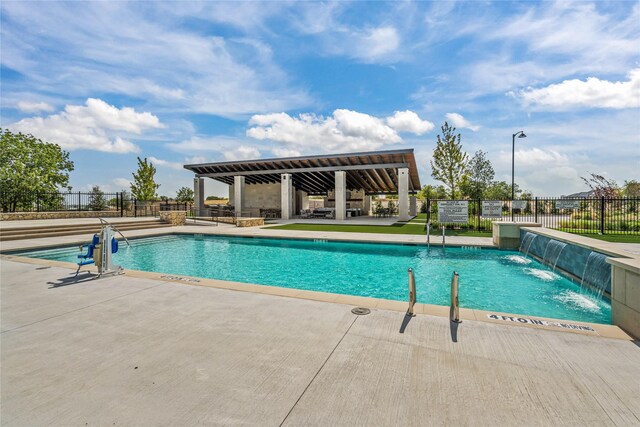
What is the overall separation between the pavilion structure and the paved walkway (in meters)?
20.4

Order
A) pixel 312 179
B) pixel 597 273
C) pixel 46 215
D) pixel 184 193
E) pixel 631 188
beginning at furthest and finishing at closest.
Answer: pixel 184 193 → pixel 631 188 → pixel 312 179 → pixel 46 215 → pixel 597 273

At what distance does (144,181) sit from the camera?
3619 centimetres

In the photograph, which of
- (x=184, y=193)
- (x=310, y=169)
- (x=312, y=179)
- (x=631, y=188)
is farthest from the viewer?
(x=184, y=193)

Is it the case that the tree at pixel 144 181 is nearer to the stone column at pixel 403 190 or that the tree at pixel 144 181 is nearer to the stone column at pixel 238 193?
the stone column at pixel 238 193

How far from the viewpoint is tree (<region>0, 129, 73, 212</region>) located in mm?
27031

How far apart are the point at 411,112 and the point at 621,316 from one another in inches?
860

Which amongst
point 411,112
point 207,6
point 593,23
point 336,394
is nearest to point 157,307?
point 336,394

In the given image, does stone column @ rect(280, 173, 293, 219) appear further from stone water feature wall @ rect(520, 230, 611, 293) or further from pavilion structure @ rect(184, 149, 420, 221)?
stone water feature wall @ rect(520, 230, 611, 293)

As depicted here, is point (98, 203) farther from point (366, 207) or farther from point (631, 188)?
point (631, 188)

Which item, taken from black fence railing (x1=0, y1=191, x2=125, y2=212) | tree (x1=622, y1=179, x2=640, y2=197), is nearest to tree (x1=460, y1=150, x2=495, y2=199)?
tree (x1=622, y1=179, x2=640, y2=197)

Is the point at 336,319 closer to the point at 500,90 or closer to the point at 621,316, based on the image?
the point at 621,316

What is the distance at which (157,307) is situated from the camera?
4594 mm

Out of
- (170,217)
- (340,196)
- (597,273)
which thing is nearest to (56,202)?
(170,217)

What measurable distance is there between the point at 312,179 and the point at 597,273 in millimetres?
26695
